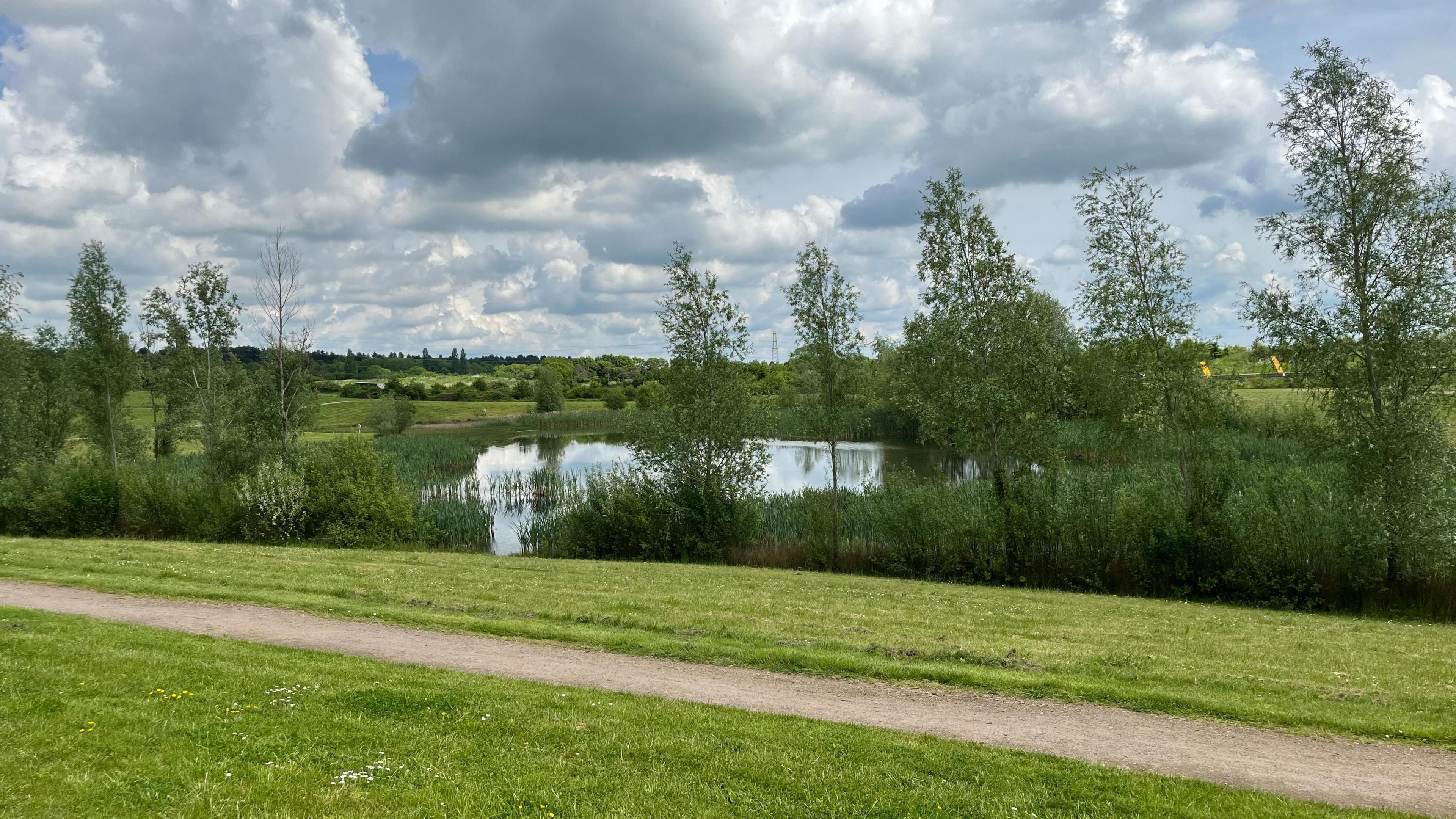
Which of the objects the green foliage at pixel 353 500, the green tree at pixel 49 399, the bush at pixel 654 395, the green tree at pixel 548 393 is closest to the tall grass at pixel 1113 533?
the bush at pixel 654 395

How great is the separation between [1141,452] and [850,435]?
128 ft

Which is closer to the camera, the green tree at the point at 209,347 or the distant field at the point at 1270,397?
the green tree at the point at 209,347

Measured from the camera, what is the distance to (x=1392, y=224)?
16969mm

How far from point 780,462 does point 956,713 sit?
43.0m

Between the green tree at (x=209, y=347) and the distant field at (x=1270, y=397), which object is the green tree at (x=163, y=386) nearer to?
the green tree at (x=209, y=347)

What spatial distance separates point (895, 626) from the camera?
1217 cm

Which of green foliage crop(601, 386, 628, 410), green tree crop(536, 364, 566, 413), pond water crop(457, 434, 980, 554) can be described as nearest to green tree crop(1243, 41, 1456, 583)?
pond water crop(457, 434, 980, 554)

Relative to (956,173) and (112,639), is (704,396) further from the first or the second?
(112,639)

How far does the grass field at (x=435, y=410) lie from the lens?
274 ft

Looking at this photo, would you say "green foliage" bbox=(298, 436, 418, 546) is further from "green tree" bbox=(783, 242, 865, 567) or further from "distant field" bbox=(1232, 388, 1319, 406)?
"distant field" bbox=(1232, 388, 1319, 406)

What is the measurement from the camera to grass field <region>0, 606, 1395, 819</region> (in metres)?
5.62

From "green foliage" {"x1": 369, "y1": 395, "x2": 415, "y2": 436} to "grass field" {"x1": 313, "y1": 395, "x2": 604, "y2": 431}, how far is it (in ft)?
7.03

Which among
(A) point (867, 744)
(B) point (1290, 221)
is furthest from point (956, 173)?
(A) point (867, 744)

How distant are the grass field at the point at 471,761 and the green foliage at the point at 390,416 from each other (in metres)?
67.7
